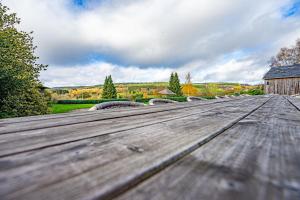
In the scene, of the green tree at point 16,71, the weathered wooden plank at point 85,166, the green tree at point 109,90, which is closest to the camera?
the weathered wooden plank at point 85,166

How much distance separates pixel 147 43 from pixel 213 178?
76.5 feet

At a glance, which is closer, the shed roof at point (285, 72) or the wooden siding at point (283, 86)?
the shed roof at point (285, 72)

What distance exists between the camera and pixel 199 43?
1027 inches

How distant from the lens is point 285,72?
2430 centimetres

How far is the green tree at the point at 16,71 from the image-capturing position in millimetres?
6277

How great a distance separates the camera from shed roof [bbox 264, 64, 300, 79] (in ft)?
76.0

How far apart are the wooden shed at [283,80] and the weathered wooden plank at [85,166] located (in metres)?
30.0

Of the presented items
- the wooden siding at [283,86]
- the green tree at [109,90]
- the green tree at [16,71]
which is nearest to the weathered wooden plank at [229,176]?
the green tree at [16,71]

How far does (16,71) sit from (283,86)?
3064 cm

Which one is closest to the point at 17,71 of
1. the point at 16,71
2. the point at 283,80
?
the point at 16,71

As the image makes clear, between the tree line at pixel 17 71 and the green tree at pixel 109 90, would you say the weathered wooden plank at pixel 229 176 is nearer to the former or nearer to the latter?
the tree line at pixel 17 71

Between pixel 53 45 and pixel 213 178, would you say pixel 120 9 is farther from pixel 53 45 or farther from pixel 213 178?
pixel 213 178

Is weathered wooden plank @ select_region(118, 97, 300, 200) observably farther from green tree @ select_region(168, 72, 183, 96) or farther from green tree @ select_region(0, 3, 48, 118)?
green tree @ select_region(168, 72, 183, 96)

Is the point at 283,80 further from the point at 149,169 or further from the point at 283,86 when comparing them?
the point at 149,169
